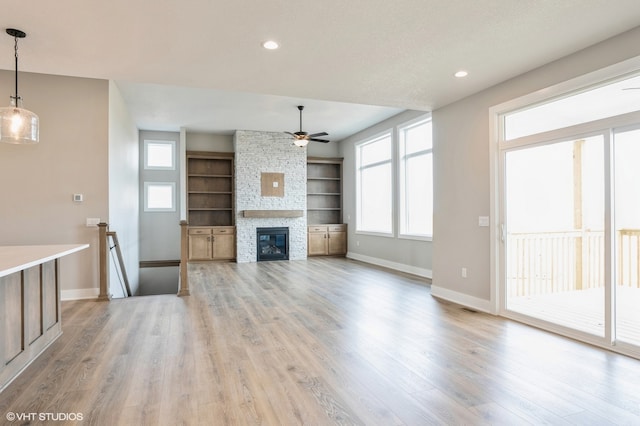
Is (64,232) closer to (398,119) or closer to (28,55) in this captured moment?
(28,55)

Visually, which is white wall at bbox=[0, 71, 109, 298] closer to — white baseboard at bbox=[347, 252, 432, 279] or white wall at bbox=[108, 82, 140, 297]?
white wall at bbox=[108, 82, 140, 297]

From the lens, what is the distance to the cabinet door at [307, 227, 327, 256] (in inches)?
396

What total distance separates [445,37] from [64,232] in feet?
17.6

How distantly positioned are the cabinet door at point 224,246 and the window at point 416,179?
14.2 feet

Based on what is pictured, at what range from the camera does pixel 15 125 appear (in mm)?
3156

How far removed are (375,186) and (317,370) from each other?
261 inches

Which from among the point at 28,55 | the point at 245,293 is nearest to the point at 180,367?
the point at 245,293

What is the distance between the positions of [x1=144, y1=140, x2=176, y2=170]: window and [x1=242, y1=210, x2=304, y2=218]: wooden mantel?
243 centimetres

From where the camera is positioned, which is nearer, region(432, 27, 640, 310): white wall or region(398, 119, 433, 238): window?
region(432, 27, 640, 310): white wall

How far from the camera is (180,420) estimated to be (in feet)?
6.98

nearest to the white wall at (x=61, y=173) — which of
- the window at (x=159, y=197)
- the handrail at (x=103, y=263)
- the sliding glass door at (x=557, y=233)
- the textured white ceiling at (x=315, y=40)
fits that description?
the handrail at (x=103, y=263)

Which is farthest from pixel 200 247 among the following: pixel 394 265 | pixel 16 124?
pixel 16 124

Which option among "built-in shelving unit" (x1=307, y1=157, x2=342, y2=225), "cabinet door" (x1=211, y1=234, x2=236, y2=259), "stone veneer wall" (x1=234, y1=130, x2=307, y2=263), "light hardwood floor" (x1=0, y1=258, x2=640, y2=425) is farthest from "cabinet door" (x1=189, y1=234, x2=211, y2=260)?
"light hardwood floor" (x1=0, y1=258, x2=640, y2=425)

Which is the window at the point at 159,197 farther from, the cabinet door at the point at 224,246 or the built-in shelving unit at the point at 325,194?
the built-in shelving unit at the point at 325,194
